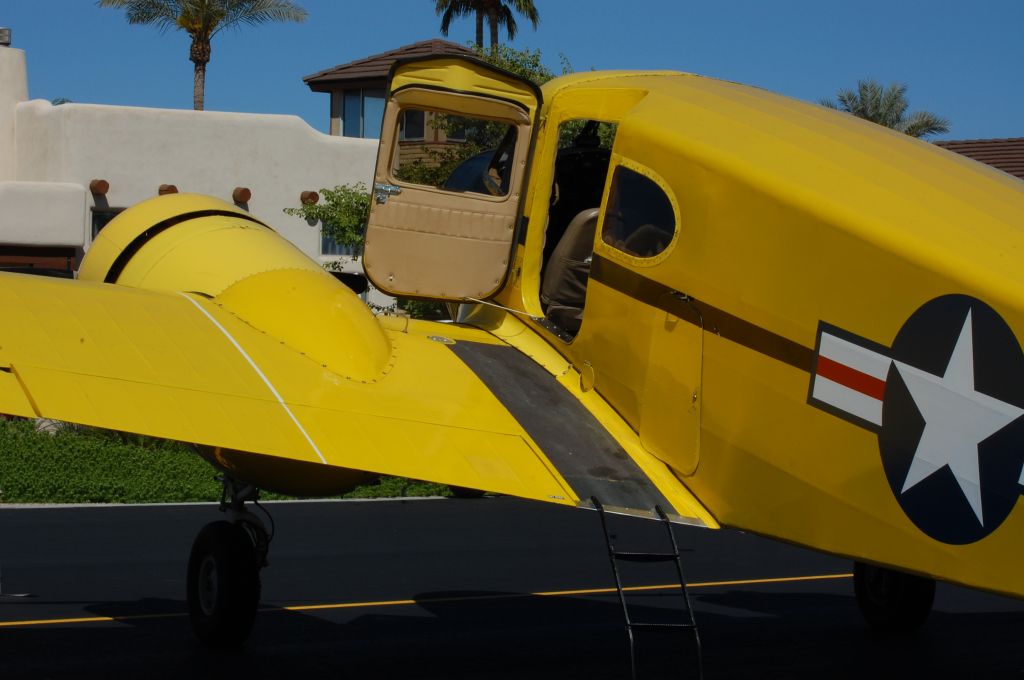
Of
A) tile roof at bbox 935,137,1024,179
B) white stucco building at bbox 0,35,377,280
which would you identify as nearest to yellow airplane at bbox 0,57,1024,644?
white stucco building at bbox 0,35,377,280

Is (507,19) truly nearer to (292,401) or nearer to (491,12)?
(491,12)

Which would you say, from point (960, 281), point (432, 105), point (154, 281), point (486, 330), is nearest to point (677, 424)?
point (960, 281)

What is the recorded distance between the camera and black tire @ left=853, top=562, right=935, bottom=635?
33.9 ft

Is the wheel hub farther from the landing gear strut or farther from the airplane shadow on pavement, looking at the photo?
the airplane shadow on pavement

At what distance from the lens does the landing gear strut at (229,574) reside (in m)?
8.42

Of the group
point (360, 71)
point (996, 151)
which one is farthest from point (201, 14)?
point (996, 151)

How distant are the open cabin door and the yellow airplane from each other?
3cm

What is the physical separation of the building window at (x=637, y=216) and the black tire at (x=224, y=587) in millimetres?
3409

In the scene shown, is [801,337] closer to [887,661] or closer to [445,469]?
[445,469]

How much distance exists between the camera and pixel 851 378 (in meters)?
5.65

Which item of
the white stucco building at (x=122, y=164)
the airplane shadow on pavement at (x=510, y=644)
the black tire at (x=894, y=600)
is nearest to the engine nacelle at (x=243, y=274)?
the airplane shadow on pavement at (x=510, y=644)

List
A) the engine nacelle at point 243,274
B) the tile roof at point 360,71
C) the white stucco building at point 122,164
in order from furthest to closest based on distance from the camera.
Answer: the tile roof at point 360,71, the white stucco building at point 122,164, the engine nacelle at point 243,274

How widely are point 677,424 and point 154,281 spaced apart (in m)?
3.69

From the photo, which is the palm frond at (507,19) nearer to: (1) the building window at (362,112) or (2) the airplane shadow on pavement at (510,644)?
(1) the building window at (362,112)
